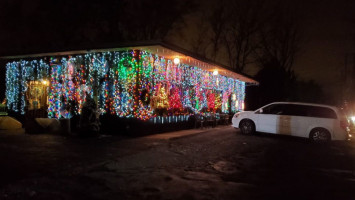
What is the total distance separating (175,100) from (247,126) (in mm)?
3979

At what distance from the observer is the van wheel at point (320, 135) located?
48.9 ft

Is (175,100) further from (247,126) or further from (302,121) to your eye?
(302,121)

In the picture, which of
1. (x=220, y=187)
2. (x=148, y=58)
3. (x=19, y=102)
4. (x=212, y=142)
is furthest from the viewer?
(x=19, y=102)

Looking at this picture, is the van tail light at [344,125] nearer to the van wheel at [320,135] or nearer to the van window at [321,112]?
the van window at [321,112]

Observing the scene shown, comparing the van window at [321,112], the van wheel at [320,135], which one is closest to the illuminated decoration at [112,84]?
the van window at [321,112]

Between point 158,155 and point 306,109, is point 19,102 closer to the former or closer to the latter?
point 158,155

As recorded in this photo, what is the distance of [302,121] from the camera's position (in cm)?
1544

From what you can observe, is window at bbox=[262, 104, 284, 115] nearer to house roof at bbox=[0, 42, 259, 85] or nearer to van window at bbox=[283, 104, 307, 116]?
van window at bbox=[283, 104, 307, 116]

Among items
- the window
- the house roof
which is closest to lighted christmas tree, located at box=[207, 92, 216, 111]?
the house roof

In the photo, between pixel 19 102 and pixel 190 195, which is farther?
pixel 19 102

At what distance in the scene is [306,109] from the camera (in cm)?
1554

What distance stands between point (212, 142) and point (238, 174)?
18.5 ft

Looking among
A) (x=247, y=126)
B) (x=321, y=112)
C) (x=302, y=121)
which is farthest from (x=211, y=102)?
(x=321, y=112)

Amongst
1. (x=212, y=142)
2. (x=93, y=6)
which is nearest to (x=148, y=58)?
(x=212, y=142)
